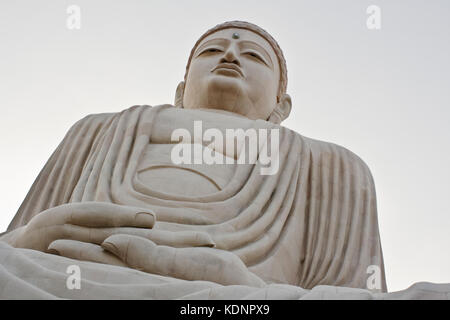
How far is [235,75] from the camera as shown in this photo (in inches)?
428

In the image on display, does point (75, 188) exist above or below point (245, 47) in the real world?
below

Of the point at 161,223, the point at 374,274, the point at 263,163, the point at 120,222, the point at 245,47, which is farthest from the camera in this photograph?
the point at 245,47

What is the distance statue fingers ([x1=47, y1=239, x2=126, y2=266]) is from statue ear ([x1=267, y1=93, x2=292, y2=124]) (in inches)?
190

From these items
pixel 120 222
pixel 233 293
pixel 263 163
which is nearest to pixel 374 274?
pixel 263 163

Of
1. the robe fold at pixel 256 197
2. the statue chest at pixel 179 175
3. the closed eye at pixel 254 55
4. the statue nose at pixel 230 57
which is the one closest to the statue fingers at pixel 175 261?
the robe fold at pixel 256 197

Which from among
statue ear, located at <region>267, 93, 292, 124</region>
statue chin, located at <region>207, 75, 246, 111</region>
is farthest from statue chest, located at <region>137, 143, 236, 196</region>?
statue ear, located at <region>267, 93, 292, 124</region>

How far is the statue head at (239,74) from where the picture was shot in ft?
35.5

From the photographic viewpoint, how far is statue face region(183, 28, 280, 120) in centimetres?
1080

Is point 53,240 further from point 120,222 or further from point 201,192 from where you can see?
point 201,192

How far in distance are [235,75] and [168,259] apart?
474 cm

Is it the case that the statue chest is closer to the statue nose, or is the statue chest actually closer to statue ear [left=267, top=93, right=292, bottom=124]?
the statue nose

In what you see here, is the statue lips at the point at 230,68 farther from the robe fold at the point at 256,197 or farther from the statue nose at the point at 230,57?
the robe fold at the point at 256,197
